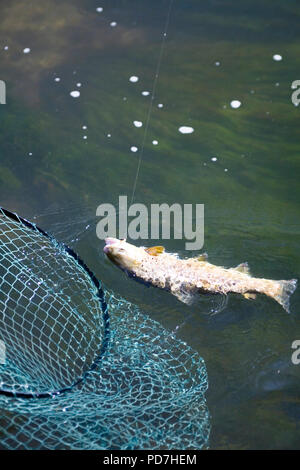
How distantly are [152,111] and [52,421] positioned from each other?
4.27m

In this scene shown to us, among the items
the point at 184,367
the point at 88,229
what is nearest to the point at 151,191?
the point at 88,229

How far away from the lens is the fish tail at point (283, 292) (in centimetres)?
478

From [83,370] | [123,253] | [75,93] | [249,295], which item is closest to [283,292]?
[249,295]

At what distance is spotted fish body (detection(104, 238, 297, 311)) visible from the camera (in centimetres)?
457

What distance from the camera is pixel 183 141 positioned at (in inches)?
252

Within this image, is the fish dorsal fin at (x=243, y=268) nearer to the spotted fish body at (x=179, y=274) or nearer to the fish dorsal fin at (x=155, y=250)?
the spotted fish body at (x=179, y=274)

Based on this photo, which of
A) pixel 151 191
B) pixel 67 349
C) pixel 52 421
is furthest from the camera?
pixel 151 191

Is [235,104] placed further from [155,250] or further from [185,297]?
[185,297]

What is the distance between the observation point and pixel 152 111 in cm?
663

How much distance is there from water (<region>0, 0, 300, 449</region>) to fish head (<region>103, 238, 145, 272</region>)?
79 centimetres

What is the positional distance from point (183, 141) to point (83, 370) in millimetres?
3246

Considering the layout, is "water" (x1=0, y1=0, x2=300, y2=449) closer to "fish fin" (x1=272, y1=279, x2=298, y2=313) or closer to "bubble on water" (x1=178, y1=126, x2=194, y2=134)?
"bubble on water" (x1=178, y1=126, x2=194, y2=134)

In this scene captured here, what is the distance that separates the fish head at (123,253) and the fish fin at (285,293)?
4.65 ft
